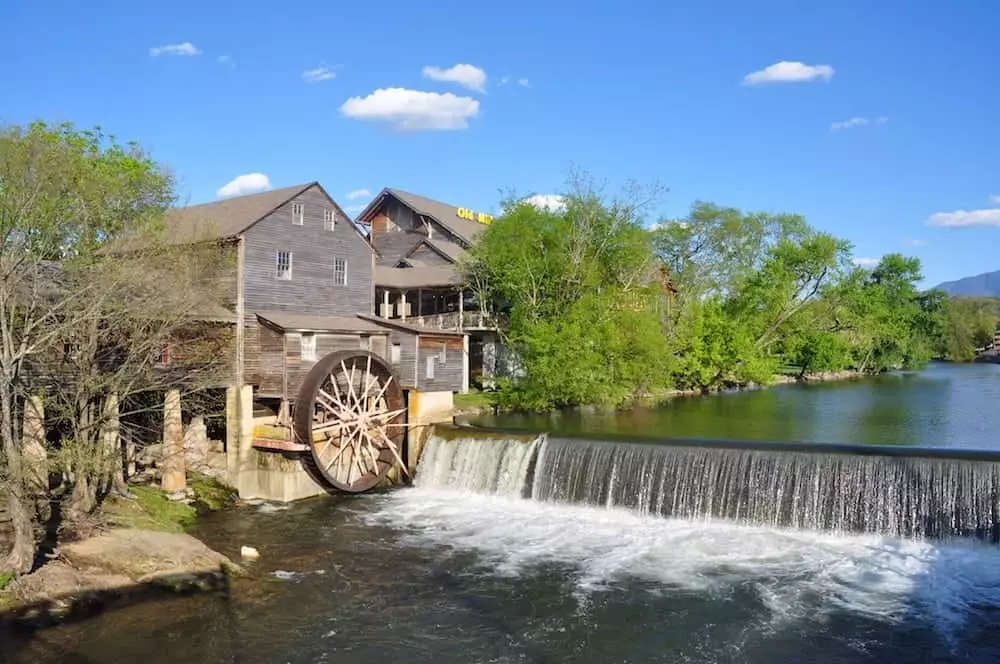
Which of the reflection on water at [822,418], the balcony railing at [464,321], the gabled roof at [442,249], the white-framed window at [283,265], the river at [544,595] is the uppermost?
the gabled roof at [442,249]

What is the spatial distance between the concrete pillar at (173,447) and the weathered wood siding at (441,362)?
24.5ft

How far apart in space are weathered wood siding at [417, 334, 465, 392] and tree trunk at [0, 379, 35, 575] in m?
13.5

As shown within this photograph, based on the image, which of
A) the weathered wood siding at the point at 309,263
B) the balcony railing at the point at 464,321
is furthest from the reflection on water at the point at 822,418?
the weathered wood siding at the point at 309,263

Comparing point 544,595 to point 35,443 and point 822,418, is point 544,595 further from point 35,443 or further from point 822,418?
point 822,418

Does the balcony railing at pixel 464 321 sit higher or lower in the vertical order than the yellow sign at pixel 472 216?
lower

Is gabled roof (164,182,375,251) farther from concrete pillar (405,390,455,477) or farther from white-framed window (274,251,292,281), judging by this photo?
concrete pillar (405,390,455,477)

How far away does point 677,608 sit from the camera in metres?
13.5

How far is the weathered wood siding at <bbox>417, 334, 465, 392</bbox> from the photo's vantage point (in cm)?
2584

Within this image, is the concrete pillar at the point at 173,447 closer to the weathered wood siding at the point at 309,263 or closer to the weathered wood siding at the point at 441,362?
the weathered wood siding at the point at 309,263

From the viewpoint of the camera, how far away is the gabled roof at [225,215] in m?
22.9

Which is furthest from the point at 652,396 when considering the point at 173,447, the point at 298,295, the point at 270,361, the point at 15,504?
the point at 15,504

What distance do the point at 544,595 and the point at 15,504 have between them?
8951 millimetres

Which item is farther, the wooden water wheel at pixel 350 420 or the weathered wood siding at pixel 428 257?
the weathered wood siding at pixel 428 257

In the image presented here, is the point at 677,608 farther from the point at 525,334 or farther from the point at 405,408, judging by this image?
the point at 525,334
